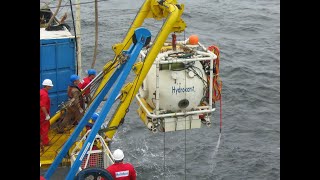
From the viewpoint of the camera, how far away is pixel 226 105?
915 inches

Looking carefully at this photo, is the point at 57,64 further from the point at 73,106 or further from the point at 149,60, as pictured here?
the point at 149,60

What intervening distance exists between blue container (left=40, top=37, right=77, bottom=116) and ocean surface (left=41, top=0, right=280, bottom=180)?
1.33 meters

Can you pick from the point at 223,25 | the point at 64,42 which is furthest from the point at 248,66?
the point at 64,42

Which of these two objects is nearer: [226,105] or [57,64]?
[57,64]

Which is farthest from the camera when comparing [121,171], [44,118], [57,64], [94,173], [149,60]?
[57,64]

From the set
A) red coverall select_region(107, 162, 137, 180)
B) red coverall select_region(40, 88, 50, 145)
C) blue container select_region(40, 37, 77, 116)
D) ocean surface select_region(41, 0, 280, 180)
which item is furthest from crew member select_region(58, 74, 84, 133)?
red coverall select_region(107, 162, 137, 180)

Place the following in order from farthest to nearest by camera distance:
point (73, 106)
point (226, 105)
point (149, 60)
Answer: point (226, 105)
point (73, 106)
point (149, 60)

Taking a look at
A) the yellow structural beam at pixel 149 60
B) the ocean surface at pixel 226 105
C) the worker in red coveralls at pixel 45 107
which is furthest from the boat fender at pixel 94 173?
the ocean surface at pixel 226 105

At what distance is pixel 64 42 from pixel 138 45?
11.9 ft

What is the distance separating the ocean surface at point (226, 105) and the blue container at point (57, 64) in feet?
4.36

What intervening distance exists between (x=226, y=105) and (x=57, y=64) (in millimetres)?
11257

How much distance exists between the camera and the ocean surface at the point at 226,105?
1819 centimetres

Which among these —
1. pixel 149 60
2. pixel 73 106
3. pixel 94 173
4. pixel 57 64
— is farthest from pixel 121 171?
pixel 57 64
